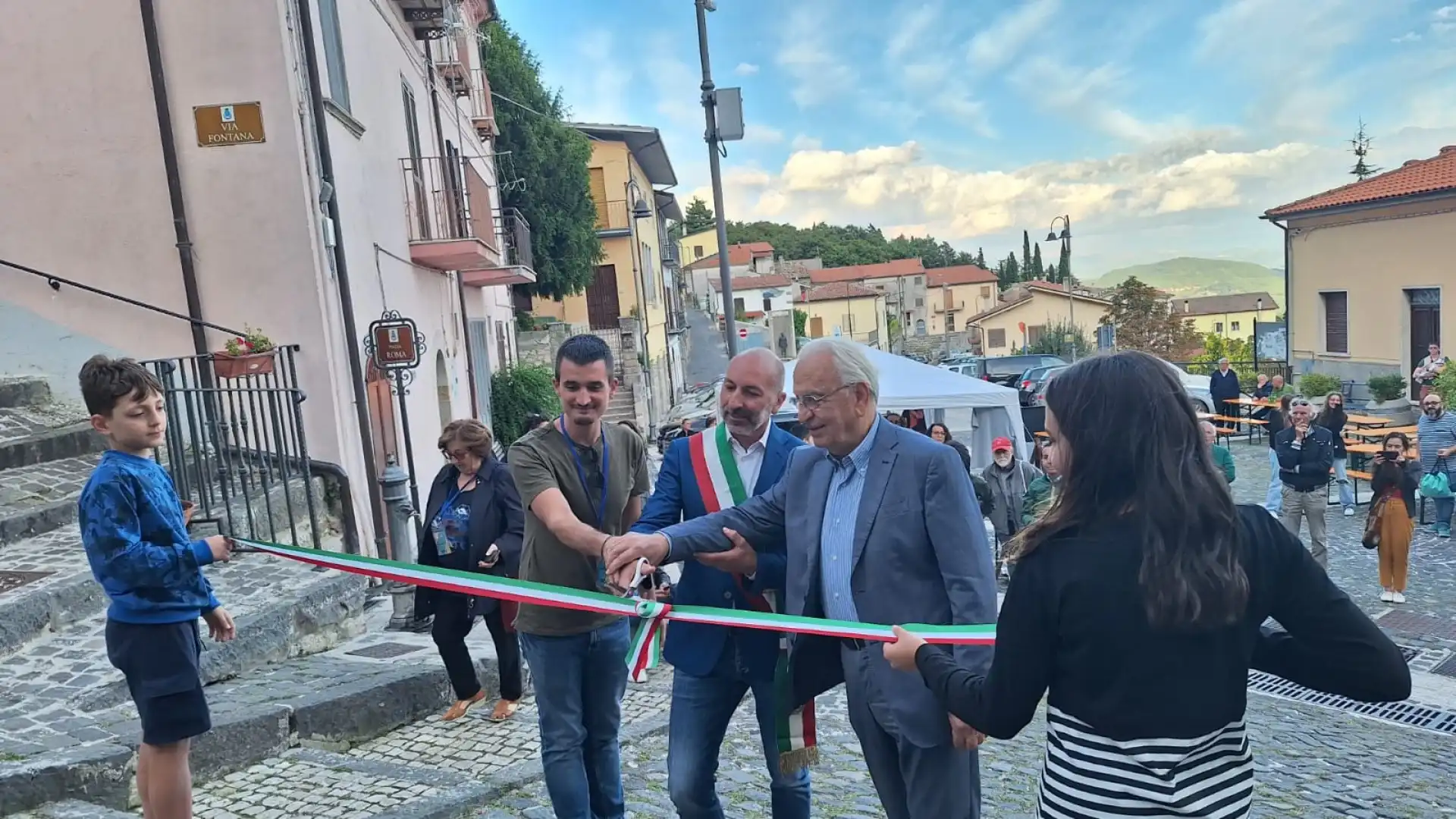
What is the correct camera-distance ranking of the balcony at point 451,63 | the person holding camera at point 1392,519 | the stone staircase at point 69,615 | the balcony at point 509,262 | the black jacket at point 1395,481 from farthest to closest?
1. the balcony at point 509,262
2. the balcony at point 451,63
3. the black jacket at point 1395,481
4. the person holding camera at point 1392,519
5. the stone staircase at point 69,615

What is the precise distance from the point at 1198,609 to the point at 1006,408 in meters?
11.7

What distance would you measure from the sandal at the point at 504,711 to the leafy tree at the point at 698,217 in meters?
94.8

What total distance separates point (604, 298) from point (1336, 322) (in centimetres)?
2457

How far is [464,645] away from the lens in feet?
17.1

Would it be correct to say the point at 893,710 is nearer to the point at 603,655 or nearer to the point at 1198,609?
the point at 1198,609

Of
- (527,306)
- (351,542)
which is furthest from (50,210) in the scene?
(527,306)

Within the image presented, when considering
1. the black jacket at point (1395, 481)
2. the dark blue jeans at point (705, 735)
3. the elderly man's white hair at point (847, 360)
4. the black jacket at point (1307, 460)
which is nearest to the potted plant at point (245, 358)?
the dark blue jeans at point (705, 735)

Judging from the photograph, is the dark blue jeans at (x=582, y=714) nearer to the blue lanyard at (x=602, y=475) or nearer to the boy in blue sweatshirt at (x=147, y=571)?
the blue lanyard at (x=602, y=475)

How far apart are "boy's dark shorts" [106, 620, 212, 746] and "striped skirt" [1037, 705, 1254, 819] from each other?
2.71 metres

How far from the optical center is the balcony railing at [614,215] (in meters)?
36.9

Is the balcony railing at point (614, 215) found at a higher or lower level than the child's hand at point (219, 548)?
higher

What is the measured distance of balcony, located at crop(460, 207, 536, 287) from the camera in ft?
52.6

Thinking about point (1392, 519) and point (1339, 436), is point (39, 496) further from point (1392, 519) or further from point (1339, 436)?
point (1339, 436)

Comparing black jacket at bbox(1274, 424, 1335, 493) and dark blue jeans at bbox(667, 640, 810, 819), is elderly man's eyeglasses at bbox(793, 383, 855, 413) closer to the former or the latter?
dark blue jeans at bbox(667, 640, 810, 819)
